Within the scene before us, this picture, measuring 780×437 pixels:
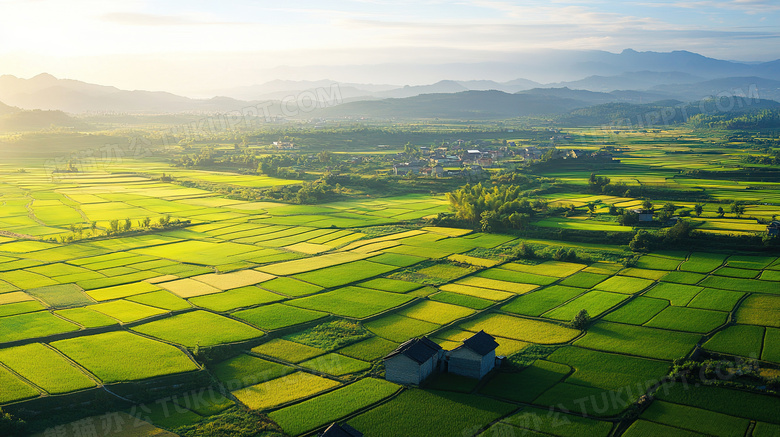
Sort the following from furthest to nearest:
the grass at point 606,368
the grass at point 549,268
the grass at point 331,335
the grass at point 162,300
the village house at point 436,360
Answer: the grass at point 549,268 < the grass at point 162,300 < the grass at point 331,335 < the village house at point 436,360 < the grass at point 606,368

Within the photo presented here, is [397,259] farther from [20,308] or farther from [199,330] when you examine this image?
[20,308]

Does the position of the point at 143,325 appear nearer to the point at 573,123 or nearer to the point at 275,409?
the point at 275,409

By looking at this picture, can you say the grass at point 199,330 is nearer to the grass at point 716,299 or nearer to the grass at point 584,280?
the grass at point 584,280

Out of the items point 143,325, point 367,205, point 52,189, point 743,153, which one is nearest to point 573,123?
point 743,153

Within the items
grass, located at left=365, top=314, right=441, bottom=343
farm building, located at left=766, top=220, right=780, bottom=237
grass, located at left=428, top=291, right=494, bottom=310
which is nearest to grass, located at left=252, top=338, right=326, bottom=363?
grass, located at left=365, top=314, right=441, bottom=343

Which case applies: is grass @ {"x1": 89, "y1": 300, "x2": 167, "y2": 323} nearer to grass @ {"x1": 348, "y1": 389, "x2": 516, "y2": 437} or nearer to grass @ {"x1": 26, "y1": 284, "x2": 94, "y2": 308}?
grass @ {"x1": 26, "y1": 284, "x2": 94, "y2": 308}

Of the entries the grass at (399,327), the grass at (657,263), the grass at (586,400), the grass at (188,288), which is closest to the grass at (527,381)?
the grass at (586,400)

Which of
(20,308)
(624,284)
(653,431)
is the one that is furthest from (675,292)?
(20,308)
